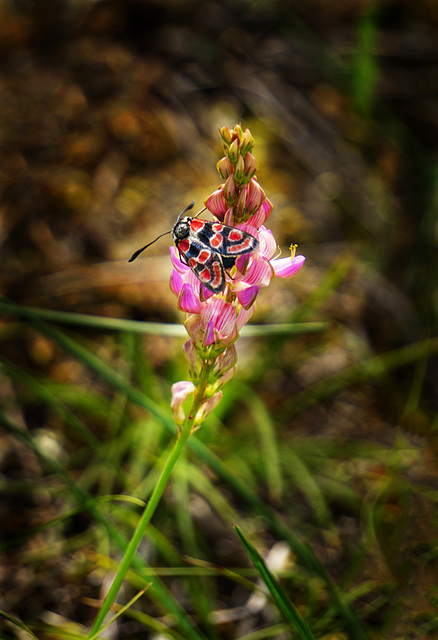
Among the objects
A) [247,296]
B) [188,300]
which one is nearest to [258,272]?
[247,296]

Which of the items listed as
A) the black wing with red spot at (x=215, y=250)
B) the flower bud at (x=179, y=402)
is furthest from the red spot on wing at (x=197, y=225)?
the flower bud at (x=179, y=402)

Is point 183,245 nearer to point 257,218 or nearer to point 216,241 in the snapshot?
point 216,241

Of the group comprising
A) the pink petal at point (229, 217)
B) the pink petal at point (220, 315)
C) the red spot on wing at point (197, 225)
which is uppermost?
the pink petal at point (229, 217)

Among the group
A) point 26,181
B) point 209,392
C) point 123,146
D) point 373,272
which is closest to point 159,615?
point 209,392

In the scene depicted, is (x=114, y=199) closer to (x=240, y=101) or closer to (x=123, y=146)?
(x=123, y=146)

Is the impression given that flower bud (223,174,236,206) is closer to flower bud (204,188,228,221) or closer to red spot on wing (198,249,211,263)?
flower bud (204,188,228,221)

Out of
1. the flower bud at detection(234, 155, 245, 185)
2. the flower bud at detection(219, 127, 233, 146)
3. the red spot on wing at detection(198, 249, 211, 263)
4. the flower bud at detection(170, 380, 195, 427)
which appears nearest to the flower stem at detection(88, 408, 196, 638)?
the flower bud at detection(170, 380, 195, 427)

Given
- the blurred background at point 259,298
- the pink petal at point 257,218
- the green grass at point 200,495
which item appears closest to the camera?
the pink petal at point 257,218

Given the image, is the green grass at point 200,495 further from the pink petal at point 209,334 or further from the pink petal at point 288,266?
the pink petal at point 288,266
